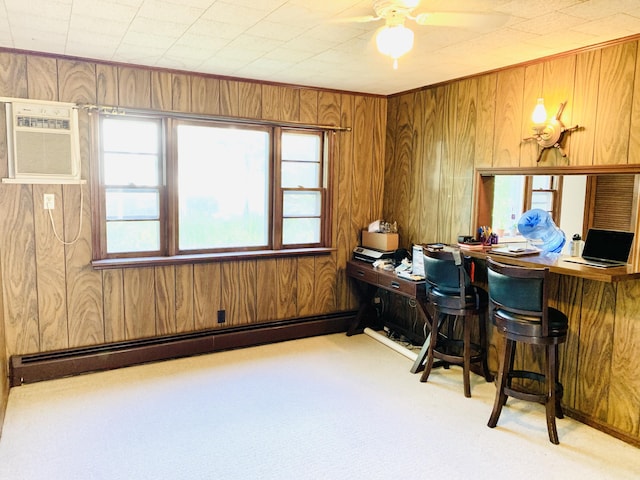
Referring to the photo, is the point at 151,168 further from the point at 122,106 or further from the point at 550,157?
the point at 550,157

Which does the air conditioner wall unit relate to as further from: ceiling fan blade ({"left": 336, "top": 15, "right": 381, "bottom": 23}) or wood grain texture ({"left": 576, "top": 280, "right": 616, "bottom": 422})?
wood grain texture ({"left": 576, "top": 280, "right": 616, "bottom": 422})

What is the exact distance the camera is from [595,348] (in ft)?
9.74

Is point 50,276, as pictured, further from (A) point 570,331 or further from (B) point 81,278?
(A) point 570,331

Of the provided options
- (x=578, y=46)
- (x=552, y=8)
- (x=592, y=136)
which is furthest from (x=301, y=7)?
(x=592, y=136)

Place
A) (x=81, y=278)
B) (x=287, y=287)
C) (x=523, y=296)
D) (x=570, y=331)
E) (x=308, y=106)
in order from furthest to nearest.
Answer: (x=287, y=287) < (x=308, y=106) < (x=81, y=278) < (x=570, y=331) < (x=523, y=296)

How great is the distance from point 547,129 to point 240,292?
9.44ft

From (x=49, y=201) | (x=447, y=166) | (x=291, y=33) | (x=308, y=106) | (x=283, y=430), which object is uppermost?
(x=291, y=33)

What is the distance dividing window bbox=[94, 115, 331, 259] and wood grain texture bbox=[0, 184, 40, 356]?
49cm

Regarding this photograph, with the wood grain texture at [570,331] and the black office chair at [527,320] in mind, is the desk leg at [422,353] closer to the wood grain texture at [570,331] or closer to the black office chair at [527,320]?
the black office chair at [527,320]

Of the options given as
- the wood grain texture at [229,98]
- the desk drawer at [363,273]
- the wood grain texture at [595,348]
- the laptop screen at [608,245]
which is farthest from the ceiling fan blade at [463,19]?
the desk drawer at [363,273]

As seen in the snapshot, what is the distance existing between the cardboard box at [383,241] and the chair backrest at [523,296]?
1710 millimetres

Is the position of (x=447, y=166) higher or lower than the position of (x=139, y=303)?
higher

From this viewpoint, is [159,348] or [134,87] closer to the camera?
[134,87]

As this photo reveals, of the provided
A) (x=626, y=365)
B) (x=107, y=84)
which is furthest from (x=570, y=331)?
(x=107, y=84)
